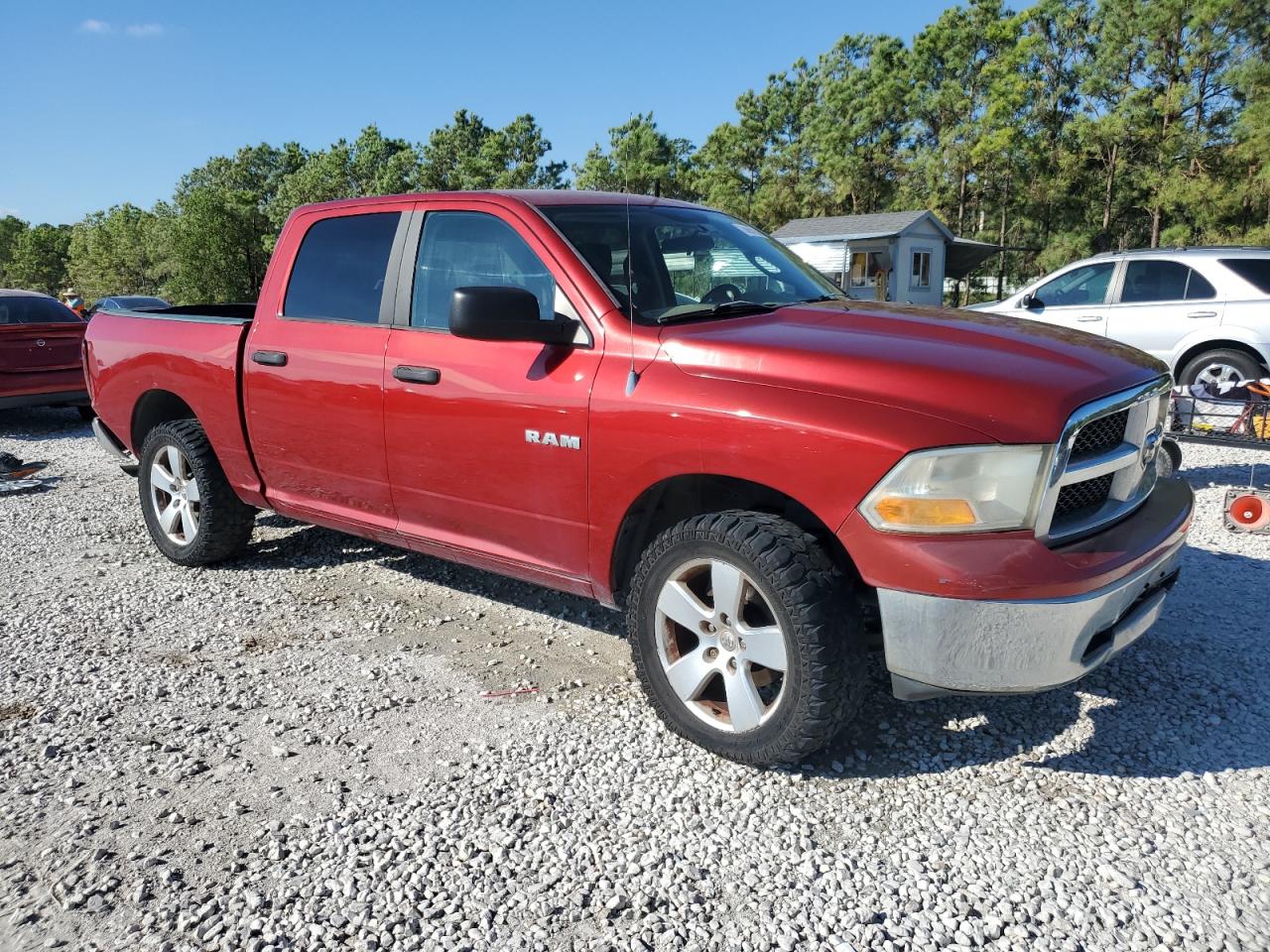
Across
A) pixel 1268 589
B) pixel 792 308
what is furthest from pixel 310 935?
pixel 1268 589

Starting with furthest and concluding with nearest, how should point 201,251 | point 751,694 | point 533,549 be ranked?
point 201,251, point 533,549, point 751,694

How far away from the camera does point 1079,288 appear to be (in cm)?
959

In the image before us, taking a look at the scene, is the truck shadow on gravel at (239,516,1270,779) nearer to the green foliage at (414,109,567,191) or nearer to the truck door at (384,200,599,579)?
the truck door at (384,200,599,579)

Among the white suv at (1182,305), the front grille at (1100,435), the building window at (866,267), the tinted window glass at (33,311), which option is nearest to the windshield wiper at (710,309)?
the front grille at (1100,435)

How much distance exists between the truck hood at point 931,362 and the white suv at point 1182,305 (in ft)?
17.4

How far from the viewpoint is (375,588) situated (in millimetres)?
4809

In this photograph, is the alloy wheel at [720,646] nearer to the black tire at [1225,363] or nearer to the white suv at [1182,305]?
the white suv at [1182,305]

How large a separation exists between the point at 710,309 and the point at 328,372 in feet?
5.94

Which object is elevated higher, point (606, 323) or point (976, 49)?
point (976, 49)

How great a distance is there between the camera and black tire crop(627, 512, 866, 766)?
2.68 m

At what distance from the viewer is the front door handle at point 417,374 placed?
11.8 ft

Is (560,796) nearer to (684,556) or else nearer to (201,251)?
(684,556)

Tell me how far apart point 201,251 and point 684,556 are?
55895 mm

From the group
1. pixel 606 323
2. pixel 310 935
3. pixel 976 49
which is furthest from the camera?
pixel 976 49
